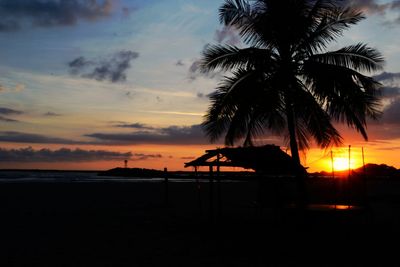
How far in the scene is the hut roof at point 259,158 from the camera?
12688 millimetres

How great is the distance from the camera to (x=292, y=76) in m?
12.8

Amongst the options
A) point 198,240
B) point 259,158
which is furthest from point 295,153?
point 198,240

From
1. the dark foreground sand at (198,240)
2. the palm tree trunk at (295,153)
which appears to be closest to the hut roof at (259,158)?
the palm tree trunk at (295,153)

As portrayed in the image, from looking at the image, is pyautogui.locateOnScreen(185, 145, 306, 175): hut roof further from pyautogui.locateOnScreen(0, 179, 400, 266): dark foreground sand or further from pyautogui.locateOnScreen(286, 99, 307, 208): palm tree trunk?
pyautogui.locateOnScreen(0, 179, 400, 266): dark foreground sand

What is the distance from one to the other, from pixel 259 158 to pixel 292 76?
2.44m

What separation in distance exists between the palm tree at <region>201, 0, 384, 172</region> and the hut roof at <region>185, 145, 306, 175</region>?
41 centimetres

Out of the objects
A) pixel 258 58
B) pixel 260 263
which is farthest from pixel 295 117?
pixel 260 263

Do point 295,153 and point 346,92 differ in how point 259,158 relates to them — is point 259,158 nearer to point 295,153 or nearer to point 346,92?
point 295,153

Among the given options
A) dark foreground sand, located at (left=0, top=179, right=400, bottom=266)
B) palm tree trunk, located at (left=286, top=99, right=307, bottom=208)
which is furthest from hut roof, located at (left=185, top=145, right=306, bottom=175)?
dark foreground sand, located at (left=0, top=179, right=400, bottom=266)

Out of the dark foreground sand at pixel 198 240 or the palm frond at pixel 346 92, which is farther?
the palm frond at pixel 346 92

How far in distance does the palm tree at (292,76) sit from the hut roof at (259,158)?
413 millimetres

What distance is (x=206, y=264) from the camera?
308 inches

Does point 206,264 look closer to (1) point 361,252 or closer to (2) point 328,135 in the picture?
(1) point 361,252

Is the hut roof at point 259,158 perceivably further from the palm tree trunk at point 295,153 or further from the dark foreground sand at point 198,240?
the dark foreground sand at point 198,240
